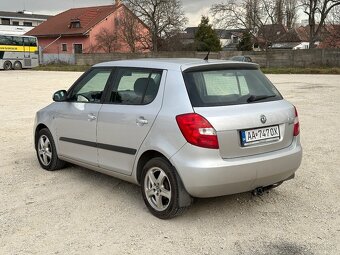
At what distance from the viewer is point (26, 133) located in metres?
9.42

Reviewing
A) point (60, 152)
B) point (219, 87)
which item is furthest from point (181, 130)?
point (60, 152)

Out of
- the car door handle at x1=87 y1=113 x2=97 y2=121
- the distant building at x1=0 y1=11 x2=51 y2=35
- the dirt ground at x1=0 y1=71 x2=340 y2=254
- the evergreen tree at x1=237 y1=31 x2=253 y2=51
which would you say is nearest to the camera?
the dirt ground at x1=0 y1=71 x2=340 y2=254

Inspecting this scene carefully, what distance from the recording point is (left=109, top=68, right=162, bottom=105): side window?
4613 millimetres

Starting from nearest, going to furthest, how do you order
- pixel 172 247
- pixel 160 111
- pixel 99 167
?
pixel 172 247, pixel 160 111, pixel 99 167

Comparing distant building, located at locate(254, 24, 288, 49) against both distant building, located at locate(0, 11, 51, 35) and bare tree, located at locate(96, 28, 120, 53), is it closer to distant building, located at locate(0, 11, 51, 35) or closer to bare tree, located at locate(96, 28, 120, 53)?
bare tree, located at locate(96, 28, 120, 53)

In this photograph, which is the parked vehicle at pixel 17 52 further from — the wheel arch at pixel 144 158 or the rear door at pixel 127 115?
the wheel arch at pixel 144 158

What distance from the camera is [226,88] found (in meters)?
4.45

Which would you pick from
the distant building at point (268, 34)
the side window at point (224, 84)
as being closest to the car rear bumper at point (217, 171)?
the side window at point (224, 84)

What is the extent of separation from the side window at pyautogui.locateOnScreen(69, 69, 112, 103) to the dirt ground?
1.11 metres

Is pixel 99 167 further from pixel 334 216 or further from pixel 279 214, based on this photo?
pixel 334 216

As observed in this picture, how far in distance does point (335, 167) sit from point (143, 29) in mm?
53552

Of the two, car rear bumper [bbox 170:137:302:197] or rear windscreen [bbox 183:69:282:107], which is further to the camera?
rear windscreen [bbox 183:69:282:107]

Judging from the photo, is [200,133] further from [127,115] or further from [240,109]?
[127,115]

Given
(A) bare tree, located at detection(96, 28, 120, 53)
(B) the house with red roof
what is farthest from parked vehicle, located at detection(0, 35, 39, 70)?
(A) bare tree, located at detection(96, 28, 120, 53)
